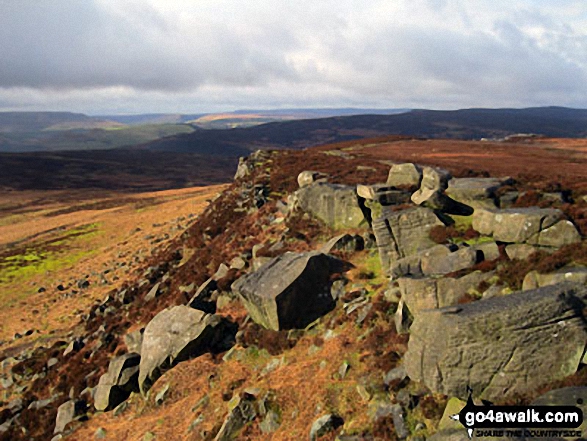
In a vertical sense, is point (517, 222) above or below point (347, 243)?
above

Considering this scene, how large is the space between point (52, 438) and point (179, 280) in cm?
1233

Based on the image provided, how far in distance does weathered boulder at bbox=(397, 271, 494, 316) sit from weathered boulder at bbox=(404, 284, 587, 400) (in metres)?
3.01

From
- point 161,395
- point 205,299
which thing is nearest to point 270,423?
point 161,395

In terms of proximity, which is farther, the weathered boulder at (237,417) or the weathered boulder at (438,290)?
the weathered boulder at (438,290)

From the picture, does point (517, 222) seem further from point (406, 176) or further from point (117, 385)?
point (117, 385)

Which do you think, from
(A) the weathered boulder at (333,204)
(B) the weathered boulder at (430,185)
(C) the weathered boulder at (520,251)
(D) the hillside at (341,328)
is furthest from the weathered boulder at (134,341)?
(C) the weathered boulder at (520,251)

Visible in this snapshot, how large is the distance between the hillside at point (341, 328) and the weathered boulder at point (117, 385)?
8 cm

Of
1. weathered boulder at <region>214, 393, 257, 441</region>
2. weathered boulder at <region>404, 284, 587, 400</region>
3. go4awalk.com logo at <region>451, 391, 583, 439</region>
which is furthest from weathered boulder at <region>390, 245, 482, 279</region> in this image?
weathered boulder at <region>214, 393, 257, 441</region>

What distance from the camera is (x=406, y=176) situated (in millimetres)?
27781

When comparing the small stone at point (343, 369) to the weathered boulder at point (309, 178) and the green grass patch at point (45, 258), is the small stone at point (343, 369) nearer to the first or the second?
the weathered boulder at point (309, 178)

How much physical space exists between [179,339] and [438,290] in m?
13.7

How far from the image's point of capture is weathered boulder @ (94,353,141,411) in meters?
21.7

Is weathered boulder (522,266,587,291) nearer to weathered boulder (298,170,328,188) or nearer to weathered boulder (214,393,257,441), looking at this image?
weathered boulder (214,393,257,441)

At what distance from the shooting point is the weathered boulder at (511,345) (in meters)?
12.5
